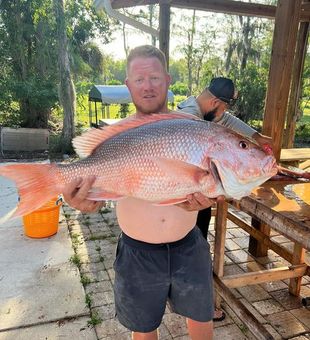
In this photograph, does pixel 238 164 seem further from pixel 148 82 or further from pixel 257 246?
pixel 257 246

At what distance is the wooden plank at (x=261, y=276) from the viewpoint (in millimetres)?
2832

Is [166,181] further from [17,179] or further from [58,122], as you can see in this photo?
[58,122]

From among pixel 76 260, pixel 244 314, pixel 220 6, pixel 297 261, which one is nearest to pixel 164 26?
pixel 220 6

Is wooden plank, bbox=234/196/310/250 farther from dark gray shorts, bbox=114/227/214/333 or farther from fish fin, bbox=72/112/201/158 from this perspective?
fish fin, bbox=72/112/201/158

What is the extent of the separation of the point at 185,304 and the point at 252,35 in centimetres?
1950

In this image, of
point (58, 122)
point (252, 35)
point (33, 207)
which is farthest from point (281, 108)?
point (252, 35)

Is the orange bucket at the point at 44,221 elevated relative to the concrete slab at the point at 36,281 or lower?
elevated

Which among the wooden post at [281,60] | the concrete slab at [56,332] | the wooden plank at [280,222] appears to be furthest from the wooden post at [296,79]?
the concrete slab at [56,332]

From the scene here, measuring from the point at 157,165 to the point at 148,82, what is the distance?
22.1 inches

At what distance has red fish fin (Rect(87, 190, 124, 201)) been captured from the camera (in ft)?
5.22

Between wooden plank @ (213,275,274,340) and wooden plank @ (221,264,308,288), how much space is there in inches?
3.1

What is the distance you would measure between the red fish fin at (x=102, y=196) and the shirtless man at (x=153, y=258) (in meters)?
0.15

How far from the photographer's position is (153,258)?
1.81m

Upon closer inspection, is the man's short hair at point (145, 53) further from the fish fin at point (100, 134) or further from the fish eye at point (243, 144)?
the fish eye at point (243, 144)
